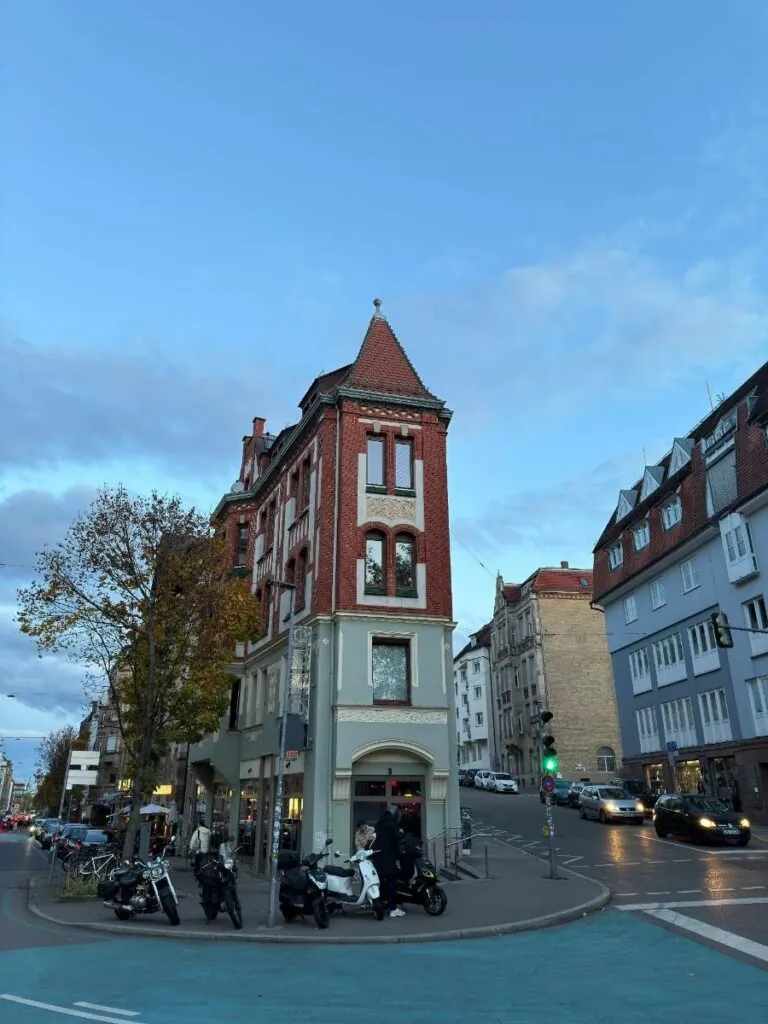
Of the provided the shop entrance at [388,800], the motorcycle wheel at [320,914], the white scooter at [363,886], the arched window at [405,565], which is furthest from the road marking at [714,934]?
the arched window at [405,565]

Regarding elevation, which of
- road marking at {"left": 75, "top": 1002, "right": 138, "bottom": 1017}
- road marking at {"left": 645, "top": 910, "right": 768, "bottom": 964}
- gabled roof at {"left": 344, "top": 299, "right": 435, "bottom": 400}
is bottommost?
road marking at {"left": 75, "top": 1002, "right": 138, "bottom": 1017}

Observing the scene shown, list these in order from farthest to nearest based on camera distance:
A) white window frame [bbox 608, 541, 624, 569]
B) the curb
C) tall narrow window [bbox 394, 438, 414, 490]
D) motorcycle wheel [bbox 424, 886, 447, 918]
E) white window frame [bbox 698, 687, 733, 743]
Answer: white window frame [bbox 608, 541, 624, 569] < white window frame [bbox 698, 687, 733, 743] < tall narrow window [bbox 394, 438, 414, 490] < motorcycle wheel [bbox 424, 886, 447, 918] < the curb

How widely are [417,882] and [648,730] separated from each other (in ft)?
108

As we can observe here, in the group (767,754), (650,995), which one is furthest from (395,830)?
(767,754)

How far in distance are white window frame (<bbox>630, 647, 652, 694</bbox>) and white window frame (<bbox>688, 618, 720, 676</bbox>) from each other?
5.16 m

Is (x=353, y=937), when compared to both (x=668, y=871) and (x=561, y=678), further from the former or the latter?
(x=561, y=678)

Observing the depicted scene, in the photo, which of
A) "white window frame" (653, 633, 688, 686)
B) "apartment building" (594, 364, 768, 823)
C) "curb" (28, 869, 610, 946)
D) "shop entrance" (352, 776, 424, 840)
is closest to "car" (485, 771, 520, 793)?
"apartment building" (594, 364, 768, 823)

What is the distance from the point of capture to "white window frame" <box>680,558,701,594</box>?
38562 millimetres

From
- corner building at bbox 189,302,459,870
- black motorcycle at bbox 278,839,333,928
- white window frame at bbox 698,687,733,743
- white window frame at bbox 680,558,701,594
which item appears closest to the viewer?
black motorcycle at bbox 278,839,333,928

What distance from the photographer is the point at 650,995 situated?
28.0 feet

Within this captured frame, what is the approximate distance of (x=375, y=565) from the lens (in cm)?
2358

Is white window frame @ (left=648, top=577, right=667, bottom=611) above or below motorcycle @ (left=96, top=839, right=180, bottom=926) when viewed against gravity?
above

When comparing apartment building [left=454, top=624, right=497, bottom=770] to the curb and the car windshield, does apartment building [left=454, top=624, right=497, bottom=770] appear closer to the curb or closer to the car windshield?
the car windshield

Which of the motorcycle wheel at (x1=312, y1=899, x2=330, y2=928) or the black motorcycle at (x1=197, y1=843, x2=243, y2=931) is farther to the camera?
the black motorcycle at (x1=197, y1=843, x2=243, y2=931)
